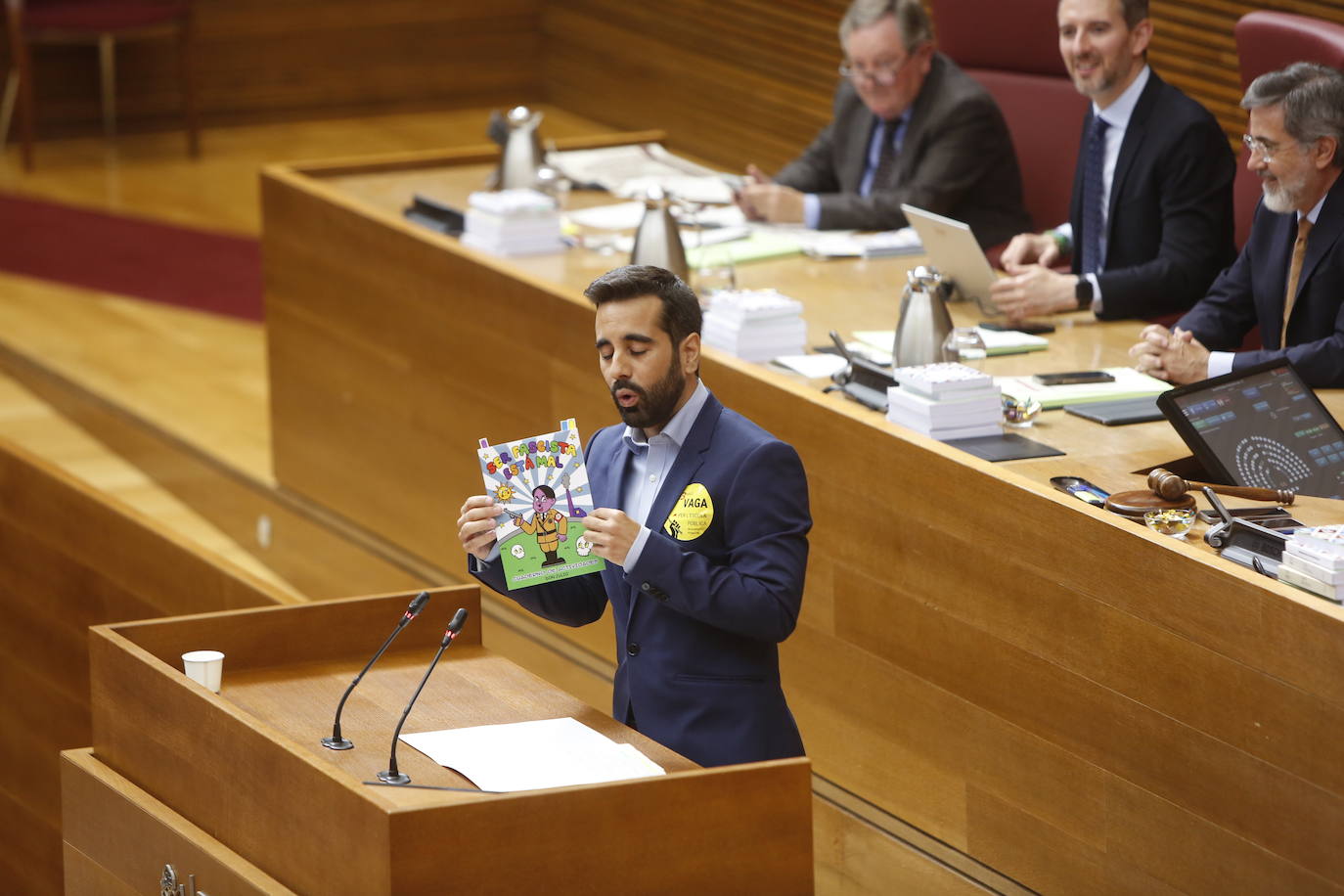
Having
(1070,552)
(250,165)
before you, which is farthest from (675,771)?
(250,165)

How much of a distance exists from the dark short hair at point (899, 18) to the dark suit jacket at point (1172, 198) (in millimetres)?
685

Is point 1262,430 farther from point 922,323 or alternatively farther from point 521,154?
point 521,154

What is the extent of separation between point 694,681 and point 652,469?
0.92 ft

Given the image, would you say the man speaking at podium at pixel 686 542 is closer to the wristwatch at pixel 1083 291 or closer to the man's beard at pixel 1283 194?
the man's beard at pixel 1283 194

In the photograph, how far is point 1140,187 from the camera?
4.19m

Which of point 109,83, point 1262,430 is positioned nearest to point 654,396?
point 1262,430

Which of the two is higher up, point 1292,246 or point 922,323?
point 1292,246

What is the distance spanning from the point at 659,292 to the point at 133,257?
5.57 m

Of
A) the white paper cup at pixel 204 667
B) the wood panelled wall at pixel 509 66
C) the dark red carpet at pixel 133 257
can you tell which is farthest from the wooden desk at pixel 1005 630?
the wood panelled wall at pixel 509 66

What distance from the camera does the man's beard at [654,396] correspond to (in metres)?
2.50

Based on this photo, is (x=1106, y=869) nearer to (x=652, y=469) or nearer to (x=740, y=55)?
(x=652, y=469)

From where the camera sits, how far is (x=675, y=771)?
234 centimetres

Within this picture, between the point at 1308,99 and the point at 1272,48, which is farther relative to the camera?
the point at 1272,48

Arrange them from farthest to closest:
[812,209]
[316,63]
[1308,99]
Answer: [316,63]
[812,209]
[1308,99]
